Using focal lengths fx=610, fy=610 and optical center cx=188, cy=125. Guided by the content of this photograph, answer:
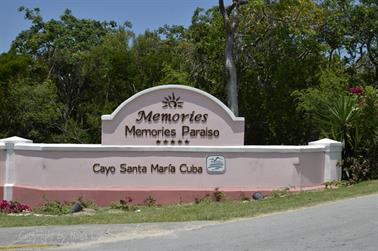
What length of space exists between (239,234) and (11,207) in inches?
310

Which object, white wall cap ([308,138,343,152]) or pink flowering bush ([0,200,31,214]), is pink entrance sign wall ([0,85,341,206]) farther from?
pink flowering bush ([0,200,31,214])

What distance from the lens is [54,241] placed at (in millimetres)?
9875

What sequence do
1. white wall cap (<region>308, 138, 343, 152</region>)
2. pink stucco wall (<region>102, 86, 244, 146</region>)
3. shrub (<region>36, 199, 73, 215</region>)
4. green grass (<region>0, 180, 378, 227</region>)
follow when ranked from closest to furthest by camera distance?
green grass (<region>0, 180, 378, 227</region>)
shrub (<region>36, 199, 73, 215</region>)
white wall cap (<region>308, 138, 343, 152</region>)
pink stucco wall (<region>102, 86, 244, 146</region>)

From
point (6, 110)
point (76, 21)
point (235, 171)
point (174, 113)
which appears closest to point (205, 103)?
point (174, 113)

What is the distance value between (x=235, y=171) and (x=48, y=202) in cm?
514

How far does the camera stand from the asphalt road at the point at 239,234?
895 centimetres

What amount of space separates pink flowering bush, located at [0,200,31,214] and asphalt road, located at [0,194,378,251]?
430 cm

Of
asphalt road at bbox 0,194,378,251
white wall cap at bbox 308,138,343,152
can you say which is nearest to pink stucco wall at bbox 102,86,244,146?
white wall cap at bbox 308,138,343,152

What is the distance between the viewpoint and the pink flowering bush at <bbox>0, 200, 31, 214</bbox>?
50.4 feet

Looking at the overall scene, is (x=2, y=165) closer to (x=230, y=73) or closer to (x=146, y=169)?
(x=146, y=169)

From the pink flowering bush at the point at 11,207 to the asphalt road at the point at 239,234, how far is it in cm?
430

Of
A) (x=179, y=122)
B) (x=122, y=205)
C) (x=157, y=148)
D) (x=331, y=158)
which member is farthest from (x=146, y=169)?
(x=331, y=158)

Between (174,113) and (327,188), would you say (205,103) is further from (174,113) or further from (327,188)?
(327,188)

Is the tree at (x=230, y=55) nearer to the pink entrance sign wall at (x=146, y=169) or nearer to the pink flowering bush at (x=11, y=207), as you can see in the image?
the pink entrance sign wall at (x=146, y=169)
